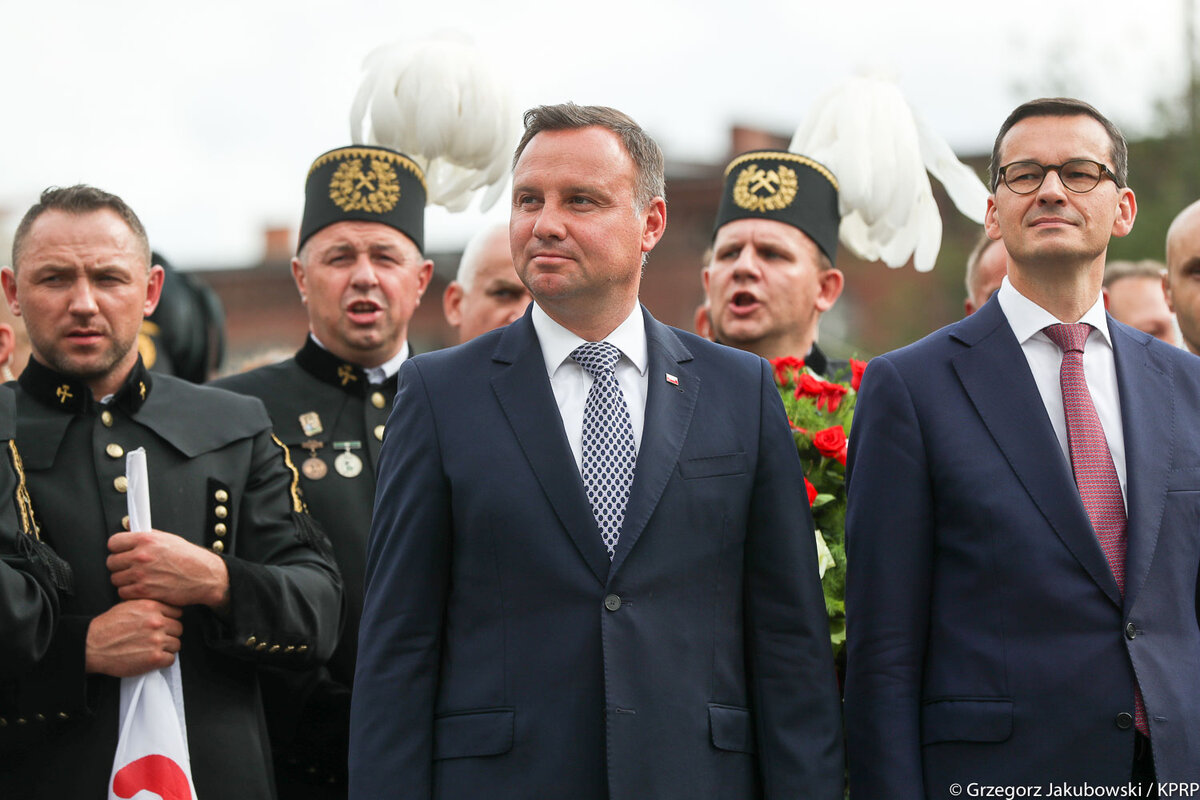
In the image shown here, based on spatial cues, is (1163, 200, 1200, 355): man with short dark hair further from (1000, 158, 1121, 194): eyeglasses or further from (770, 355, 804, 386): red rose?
(1000, 158, 1121, 194): eyeglasses

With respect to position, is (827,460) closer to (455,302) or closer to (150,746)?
(150,746)

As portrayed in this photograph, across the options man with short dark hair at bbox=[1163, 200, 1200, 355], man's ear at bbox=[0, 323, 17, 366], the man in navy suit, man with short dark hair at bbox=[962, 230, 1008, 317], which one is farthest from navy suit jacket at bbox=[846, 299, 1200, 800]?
man's ear at bbox=[0, 323, 17, 366]

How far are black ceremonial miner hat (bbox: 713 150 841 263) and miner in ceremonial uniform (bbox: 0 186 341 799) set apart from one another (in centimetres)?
223

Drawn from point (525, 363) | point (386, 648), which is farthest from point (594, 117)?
point (386, 648)

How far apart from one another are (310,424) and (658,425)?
6.77 feet

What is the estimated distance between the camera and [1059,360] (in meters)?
3.46

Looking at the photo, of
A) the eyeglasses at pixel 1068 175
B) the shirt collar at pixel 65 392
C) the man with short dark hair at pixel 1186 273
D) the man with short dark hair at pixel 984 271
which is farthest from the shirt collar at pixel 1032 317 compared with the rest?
the shirt collar at pixel 65 392

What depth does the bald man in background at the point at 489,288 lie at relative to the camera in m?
5.75

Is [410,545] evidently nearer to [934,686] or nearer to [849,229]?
[934,686]

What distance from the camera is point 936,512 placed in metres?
3.34

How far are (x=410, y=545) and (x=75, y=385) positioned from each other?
1.46m

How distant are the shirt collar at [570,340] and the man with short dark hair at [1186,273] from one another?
2287 millimetres

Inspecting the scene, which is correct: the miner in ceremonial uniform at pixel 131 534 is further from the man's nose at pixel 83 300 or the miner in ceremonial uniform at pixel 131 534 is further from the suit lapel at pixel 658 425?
the suit lapel at pixel 658 425

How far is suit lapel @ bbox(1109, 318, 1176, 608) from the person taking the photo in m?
3.22
